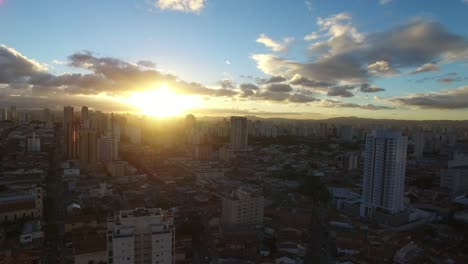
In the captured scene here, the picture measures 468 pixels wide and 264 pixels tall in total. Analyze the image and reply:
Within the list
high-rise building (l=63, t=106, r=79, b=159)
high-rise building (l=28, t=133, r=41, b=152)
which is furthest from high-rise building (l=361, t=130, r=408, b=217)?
high-rise building (l=28, t=133, r=41, b=152)

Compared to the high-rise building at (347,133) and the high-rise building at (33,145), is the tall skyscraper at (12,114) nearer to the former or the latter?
the high-rise building at (33,145)

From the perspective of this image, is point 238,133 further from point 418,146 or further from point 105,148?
point 418,146

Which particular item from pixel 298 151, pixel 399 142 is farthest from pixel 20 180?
pixel 298 151

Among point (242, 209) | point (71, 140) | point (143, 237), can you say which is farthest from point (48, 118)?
point (143, 237)

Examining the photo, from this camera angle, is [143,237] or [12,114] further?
[12,114]

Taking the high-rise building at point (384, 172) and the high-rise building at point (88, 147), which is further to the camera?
the high-rise building at point (88, 147)

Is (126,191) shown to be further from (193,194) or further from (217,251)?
(217,251)

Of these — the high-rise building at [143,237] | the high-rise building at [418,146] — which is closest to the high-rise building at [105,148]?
the high-rise building at [143,237]
